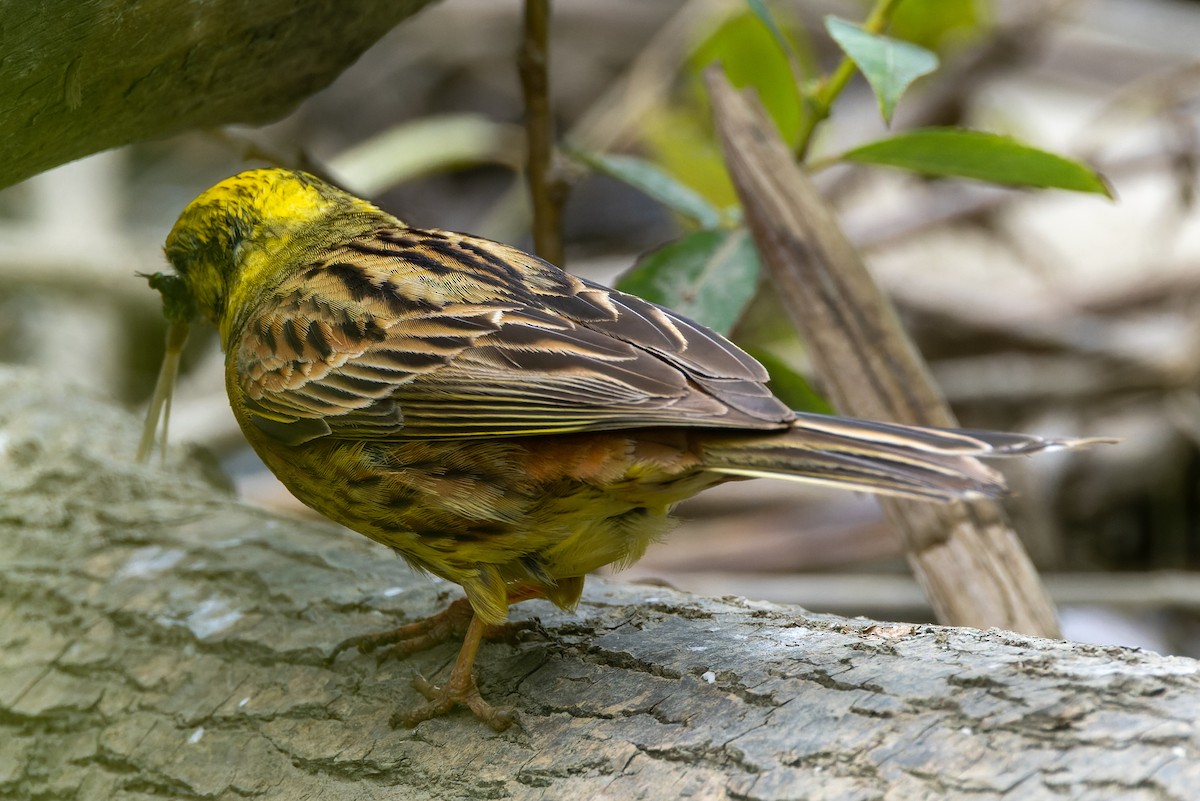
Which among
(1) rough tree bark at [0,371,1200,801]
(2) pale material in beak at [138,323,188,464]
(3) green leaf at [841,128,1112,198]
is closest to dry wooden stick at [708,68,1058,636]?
(3) green leaf at [841,128,1112,198]

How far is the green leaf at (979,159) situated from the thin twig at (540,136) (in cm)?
115

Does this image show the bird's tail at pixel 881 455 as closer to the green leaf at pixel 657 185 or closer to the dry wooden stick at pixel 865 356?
the dry wooden stick at pixel 865 356

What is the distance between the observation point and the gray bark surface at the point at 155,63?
109 inches

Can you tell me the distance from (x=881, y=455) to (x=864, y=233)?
17.9ft

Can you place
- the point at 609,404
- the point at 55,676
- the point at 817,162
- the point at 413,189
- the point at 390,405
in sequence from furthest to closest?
1. the point at 413,189
2. the point at 817,162
3. the point at 55,676
4. the point at 390,405
5. the point at 609,404

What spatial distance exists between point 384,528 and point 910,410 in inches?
63.6

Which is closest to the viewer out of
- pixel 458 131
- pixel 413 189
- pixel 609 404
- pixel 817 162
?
pixel 609 404

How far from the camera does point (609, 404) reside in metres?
2.61

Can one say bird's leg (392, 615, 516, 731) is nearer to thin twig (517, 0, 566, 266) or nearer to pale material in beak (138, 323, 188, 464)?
pale material in beak (138, 323, 188, 464)

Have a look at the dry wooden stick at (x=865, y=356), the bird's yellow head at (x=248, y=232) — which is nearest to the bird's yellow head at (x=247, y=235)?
the bird's yellow head at (x=248, y=232)

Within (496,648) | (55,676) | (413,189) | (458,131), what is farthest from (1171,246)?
(55,676)

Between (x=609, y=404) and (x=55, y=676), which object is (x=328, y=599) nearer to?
(x=55, y=676)

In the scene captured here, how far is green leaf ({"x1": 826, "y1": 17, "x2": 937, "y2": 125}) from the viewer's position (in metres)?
3.03

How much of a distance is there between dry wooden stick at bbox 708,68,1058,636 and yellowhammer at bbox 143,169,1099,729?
3.08 feet
